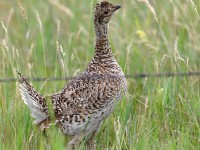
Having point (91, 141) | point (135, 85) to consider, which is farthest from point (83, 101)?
point (135, 85)

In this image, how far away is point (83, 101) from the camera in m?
7.27

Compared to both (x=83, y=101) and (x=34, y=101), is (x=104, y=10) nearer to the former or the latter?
(x=83, y=101)

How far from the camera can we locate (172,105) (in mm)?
7520

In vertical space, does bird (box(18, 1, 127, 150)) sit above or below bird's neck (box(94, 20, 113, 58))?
below

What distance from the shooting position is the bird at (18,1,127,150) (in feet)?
23.7

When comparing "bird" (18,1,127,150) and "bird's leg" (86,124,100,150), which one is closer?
"bird" (18,1,127,150)

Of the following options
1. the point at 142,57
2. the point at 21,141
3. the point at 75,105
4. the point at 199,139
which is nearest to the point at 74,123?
the point at 75,105

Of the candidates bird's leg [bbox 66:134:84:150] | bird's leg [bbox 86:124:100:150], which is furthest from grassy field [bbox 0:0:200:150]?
bird's leg [bbox 66:134:84:150]

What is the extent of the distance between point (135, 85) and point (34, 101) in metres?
2.00

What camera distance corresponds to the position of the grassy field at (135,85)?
6.95m

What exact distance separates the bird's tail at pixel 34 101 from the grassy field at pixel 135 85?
0.11 m

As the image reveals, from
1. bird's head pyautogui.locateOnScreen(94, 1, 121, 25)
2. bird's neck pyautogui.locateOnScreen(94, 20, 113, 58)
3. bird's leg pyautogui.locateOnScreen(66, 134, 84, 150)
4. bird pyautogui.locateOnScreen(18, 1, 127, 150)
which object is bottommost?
bird's leg pyautogui.locateOnScreen(66, 134, 84, 150)

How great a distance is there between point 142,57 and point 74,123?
2.19 m

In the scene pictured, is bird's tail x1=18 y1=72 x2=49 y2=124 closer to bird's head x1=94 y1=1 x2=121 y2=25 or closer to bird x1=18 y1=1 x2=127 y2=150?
bird x1=18 y1=1 x2=127 y2=150
